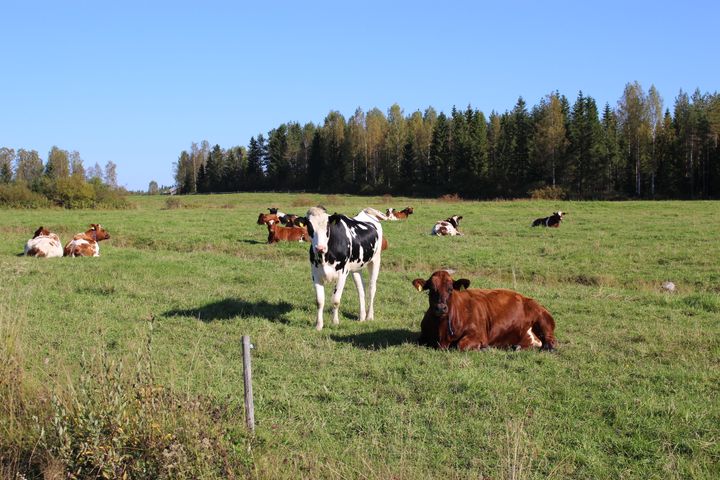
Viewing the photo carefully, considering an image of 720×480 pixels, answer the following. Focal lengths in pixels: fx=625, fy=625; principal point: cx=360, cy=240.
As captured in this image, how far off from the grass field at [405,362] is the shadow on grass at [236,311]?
2.2 inches

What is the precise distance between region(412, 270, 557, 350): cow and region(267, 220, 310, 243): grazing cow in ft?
53.7

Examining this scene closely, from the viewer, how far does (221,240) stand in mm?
26328

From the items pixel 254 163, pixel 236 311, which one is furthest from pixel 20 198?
pixel 254 163

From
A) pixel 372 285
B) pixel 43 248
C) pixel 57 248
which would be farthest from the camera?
pixel 57 248

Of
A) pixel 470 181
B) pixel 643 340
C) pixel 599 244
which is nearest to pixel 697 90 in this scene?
pixel 470 181

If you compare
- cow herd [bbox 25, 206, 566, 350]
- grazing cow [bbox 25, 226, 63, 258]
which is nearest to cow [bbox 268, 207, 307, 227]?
cow herd [bbox 25, 206, 566, 350]

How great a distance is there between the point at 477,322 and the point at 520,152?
80.5m

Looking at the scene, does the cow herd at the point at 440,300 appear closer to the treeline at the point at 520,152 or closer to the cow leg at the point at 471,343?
the cow leg at the point at 471,343

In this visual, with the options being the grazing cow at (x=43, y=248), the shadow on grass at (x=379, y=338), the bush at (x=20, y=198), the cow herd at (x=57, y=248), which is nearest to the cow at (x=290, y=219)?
the shadow on grass at (x=379, y=338)

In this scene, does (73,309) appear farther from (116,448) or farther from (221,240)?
(221,240)

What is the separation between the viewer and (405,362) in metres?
8.59

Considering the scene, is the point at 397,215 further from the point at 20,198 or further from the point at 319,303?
the point at 20,198

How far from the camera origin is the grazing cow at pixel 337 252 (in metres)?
11.3

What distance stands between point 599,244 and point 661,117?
213 feet
